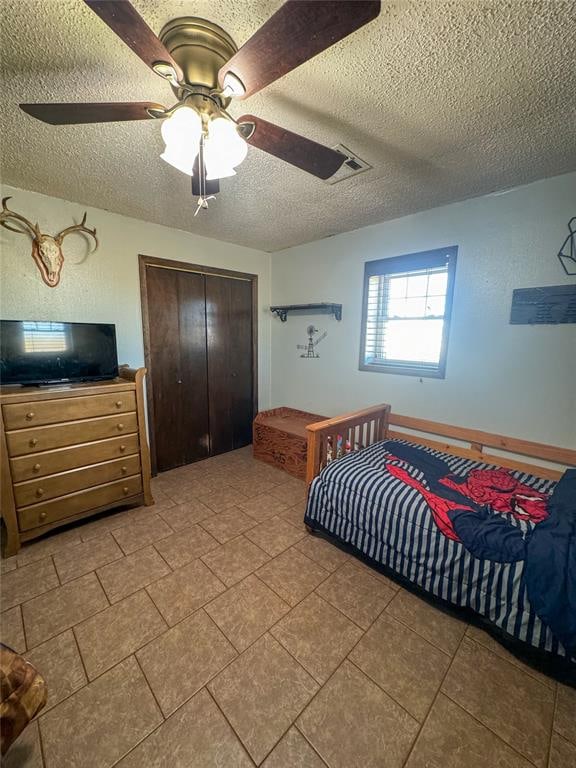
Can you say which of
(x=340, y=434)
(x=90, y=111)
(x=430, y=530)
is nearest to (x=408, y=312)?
(x=340, y=434)

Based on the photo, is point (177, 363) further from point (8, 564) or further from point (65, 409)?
point (8, 564)

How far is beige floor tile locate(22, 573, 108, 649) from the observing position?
1434 millimetres

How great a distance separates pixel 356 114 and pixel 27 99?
147cm

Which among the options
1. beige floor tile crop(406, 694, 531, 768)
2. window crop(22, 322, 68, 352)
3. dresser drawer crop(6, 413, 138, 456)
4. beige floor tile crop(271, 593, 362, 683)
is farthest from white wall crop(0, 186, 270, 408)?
beige floor tile crop(406, 694, 531, 768)

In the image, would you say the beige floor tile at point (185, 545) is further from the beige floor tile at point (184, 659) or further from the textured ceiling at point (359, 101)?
the textured ceiling at point (359, 101)

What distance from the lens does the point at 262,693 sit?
3.94ft

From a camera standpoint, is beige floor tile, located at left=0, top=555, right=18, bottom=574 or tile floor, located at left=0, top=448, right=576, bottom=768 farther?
beige floor tile, located at left=0, top=555, right=18, bottom=574

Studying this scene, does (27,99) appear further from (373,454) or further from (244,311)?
(373,454)

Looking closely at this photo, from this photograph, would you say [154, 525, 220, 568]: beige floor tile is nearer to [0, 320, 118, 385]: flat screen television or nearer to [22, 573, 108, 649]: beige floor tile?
[22, 573, 108, 649]: beige floor tile

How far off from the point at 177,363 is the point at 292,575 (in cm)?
223

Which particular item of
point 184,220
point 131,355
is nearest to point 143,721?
point 131,355

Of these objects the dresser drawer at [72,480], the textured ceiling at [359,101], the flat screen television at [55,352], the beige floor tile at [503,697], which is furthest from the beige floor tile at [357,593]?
the textured ceiling at [359,101]

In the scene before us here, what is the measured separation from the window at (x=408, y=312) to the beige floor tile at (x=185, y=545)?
79.6 inches

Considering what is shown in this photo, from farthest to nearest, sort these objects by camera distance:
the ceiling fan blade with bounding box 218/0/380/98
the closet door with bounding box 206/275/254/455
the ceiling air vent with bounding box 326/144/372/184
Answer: the closet door with bounding box 206/275/254/455, the ceiling air vent with bounding box 326/144/372/184, the ceiling fan blade with bounding box 218/0/380/98
